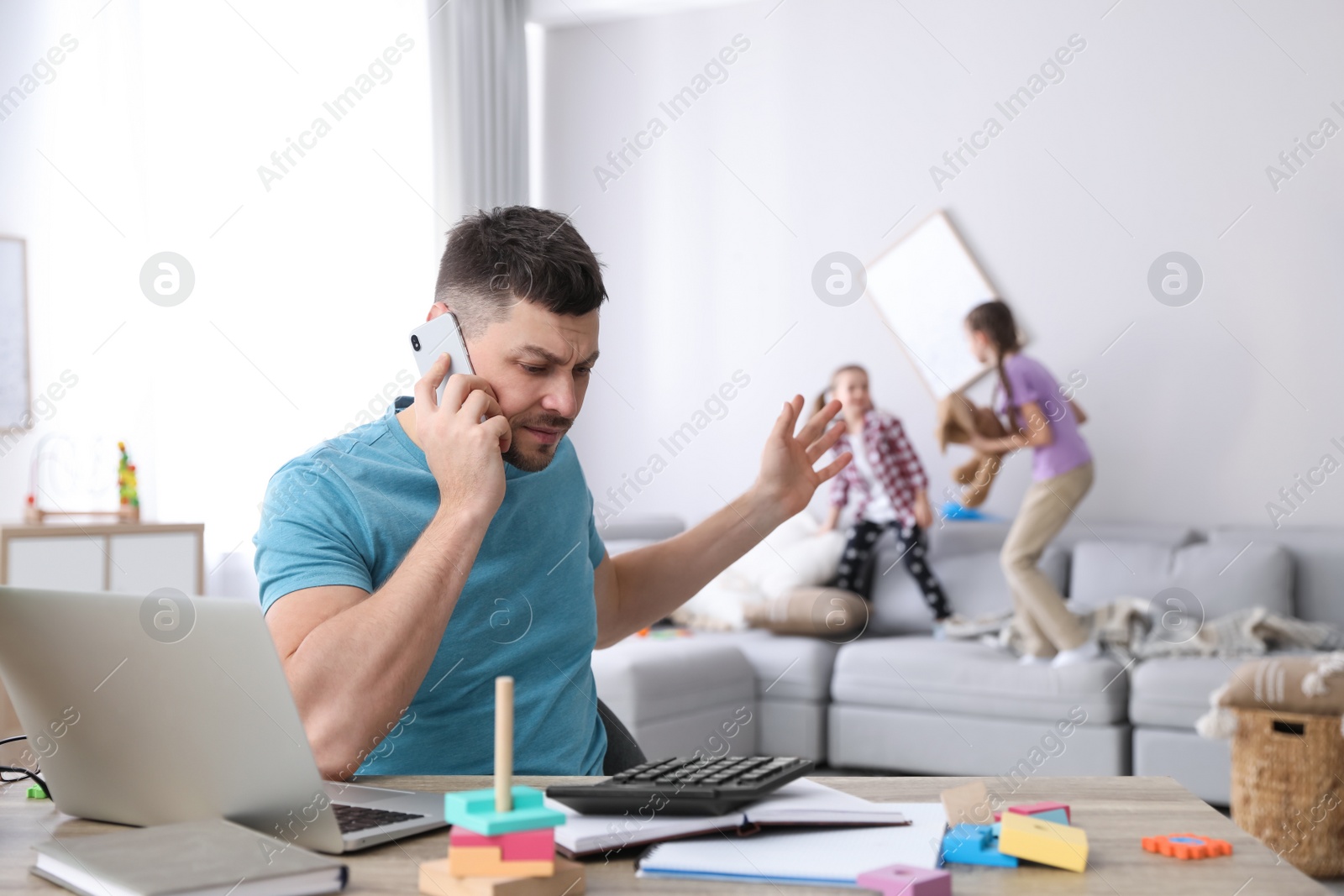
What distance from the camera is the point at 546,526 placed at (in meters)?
1.33

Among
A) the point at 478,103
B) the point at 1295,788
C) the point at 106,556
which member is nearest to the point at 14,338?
the point at 106,556

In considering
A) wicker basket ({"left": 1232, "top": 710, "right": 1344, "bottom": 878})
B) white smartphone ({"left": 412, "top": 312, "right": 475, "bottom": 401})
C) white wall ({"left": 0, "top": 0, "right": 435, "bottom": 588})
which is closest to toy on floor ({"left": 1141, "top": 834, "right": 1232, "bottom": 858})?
white smartphone ({"left": 412, "top": 312, "right": 475, "bottom": 401})

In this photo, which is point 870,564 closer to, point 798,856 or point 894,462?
point 894,462

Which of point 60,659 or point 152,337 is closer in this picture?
point 60,659

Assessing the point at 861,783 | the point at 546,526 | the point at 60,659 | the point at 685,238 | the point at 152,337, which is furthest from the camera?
the point at 685,238

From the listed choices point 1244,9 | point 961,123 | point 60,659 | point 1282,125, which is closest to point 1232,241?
point 1282,125

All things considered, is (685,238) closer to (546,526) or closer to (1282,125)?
(1282,125)

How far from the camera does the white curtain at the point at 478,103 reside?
471cm

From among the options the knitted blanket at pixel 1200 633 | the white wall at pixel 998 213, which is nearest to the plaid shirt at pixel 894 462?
the white wall at pixel 998 213

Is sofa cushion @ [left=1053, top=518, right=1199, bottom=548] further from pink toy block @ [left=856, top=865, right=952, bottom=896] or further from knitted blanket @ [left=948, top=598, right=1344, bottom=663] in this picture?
pink toy block @ [left=856, top=865, right=952, bottom=896]

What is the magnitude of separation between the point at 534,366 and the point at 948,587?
2962 millimetres

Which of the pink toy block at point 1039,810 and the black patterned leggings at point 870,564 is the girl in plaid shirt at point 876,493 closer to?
the black patterned leggings at point 870,564

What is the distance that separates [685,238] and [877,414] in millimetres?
1339

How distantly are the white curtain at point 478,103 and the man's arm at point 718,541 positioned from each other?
3476 mm
